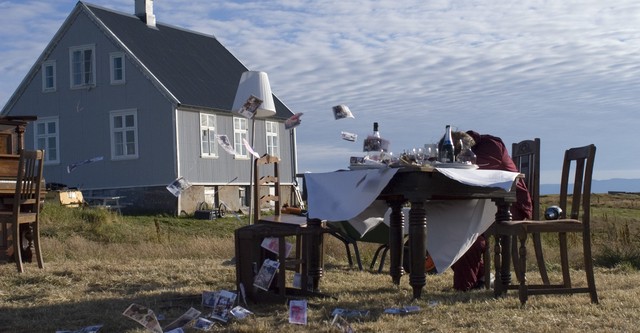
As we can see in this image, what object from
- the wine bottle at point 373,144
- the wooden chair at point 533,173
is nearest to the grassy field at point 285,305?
the wooden chair at point 533,173

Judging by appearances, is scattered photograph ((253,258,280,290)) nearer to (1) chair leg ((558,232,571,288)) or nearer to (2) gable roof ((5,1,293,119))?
(1) chair leg ((558,232,571,288))

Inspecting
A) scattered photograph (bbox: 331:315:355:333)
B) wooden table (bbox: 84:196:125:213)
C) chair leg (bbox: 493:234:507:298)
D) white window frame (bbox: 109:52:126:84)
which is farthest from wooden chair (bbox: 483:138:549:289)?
white window frame (bbox: 109:52:126:84)

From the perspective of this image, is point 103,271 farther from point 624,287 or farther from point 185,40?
point 185,40

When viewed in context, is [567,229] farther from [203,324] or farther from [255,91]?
[255,91]

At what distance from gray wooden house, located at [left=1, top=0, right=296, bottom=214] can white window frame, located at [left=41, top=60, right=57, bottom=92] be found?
32 millimetres

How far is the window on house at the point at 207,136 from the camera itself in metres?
29.4

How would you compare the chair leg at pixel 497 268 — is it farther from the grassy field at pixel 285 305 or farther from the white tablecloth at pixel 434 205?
the white tablecloth at pixel 434 205

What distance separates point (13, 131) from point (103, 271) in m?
2.58

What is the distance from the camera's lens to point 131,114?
28.9m

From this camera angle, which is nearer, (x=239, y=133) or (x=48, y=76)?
(x=48, y=76)

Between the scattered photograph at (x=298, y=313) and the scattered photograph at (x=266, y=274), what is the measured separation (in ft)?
2.72

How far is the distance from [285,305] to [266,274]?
10.3 inches

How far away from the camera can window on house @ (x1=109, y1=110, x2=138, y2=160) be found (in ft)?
94.3

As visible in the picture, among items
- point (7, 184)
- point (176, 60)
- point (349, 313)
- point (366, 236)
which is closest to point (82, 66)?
point (176, 60)
